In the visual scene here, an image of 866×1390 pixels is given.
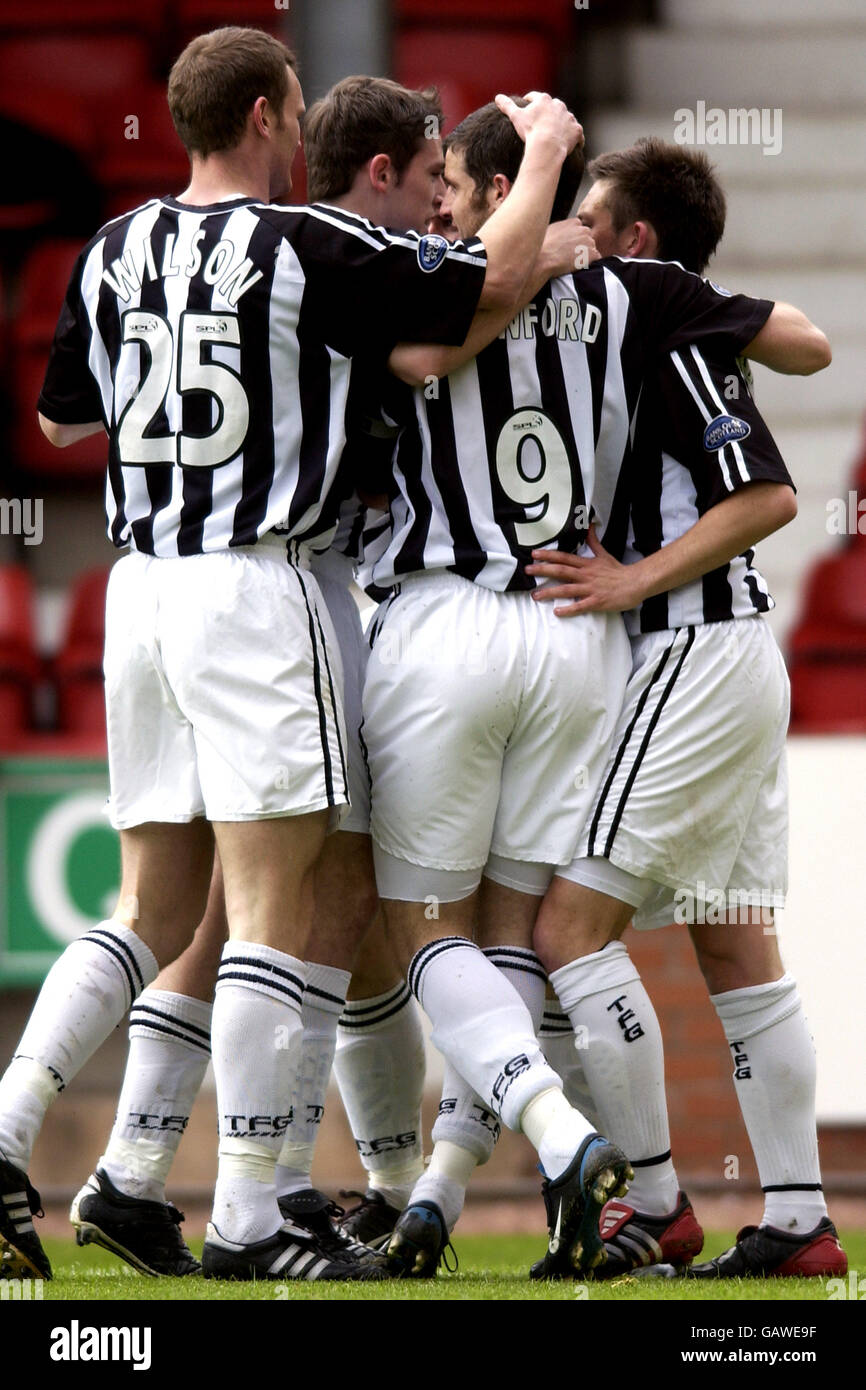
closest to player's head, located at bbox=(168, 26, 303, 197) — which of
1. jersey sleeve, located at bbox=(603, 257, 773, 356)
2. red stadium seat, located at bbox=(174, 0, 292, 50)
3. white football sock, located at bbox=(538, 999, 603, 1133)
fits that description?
jersey sleeve, located at bbox=(603, 257, 773, 356)

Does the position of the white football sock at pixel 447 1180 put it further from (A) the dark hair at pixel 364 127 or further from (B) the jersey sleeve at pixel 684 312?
(A) the dark hair at pixel 364 127

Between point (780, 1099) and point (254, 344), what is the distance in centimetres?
137

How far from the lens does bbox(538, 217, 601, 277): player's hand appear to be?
2682 mm

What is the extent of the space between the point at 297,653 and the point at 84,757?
3.49m

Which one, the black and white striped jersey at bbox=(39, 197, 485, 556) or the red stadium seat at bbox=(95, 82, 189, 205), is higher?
the red stadium seat at bbox=(95, 82, 189, 205)

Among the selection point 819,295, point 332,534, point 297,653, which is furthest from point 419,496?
point 819,295

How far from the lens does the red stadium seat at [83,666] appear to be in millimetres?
6477

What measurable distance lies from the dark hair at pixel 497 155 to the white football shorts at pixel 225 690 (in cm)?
68

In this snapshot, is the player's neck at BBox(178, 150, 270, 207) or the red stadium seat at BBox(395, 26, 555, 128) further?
the red stadium seat at BBox(395, 26, 555, 128)

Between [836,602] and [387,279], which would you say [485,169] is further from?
[836,602]

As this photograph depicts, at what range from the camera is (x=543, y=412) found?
2.67 meters

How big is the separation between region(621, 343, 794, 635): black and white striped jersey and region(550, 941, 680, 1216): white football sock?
0.53m

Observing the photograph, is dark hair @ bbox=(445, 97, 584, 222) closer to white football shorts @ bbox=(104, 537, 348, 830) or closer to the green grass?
white football shorts @ bbox=(104, 537, 348, 830)

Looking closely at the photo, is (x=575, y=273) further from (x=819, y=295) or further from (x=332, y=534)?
(x=819, y=295)
